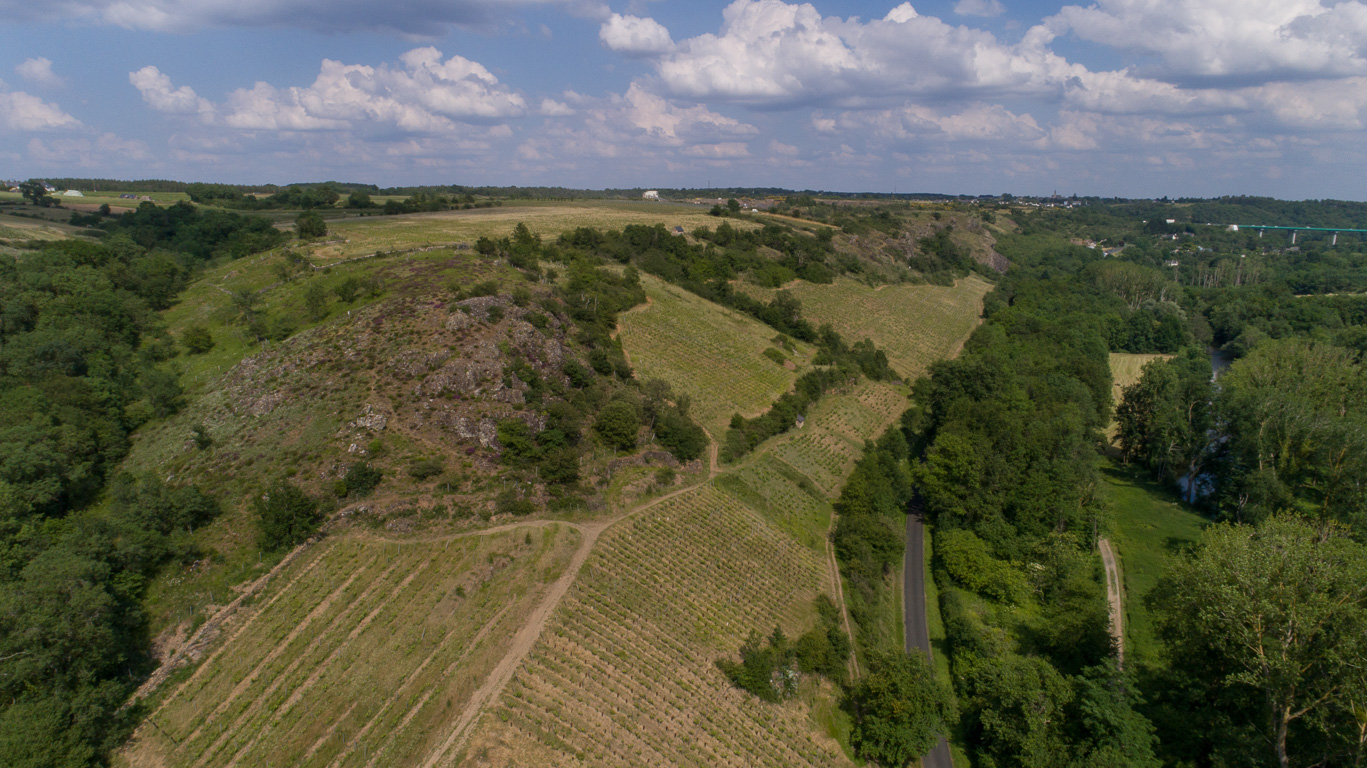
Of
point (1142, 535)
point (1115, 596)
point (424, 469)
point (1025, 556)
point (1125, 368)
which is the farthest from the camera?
point (1125, 368)

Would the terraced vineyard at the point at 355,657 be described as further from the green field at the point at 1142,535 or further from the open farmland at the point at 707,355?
the green field at the point at 1142,535

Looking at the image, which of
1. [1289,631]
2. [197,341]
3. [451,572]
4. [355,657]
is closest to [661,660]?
[451,572]

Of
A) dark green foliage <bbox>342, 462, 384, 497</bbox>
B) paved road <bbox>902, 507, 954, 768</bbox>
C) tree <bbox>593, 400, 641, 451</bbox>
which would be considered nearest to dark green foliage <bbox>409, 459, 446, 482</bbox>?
dark green foliage <bbox>342, 462, 384, 497</bbox>

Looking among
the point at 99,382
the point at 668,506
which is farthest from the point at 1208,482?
the point at 99,382

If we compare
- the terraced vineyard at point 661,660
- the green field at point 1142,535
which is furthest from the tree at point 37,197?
the green field at point 1142,535

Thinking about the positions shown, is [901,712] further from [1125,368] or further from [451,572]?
[1125,368]

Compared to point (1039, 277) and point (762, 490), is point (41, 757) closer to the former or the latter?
point (762, 490)
